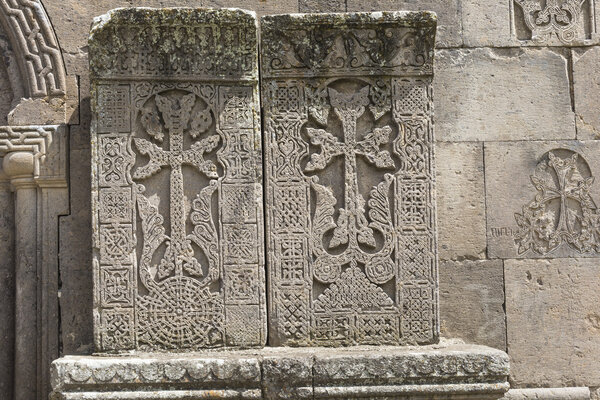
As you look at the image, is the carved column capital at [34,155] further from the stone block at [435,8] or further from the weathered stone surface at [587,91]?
the weathered stone surface at [587,91]

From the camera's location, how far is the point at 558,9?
4.61 meters

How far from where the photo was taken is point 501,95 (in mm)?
4551

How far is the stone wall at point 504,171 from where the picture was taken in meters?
4.44

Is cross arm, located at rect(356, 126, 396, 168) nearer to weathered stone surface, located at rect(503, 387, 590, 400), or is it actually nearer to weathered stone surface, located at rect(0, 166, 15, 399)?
weathered stone surface, located at rect(503, 387, 590, 400)

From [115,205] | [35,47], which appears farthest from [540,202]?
[35,47]

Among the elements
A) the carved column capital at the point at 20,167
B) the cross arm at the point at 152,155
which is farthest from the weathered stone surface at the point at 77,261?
the cross arm at the point at 152,155

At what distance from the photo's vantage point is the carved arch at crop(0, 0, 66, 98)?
4.43 meters

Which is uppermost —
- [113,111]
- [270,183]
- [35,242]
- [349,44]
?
[349,44]

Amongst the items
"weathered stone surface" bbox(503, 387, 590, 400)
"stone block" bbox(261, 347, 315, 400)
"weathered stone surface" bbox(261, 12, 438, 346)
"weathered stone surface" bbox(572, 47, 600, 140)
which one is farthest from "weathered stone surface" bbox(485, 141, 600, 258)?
"stone block" bbox(261, 347, 315, 400)

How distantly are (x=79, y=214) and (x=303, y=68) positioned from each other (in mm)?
1431

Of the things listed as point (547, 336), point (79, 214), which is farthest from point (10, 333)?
point (547, 336)

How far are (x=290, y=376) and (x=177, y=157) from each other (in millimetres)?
1225

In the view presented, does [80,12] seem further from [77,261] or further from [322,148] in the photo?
[322,148]

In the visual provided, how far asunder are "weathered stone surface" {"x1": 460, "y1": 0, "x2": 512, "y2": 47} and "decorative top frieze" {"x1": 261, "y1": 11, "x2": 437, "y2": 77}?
0.50 m
